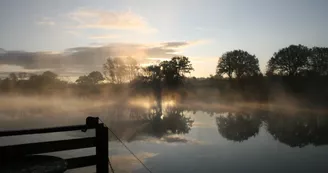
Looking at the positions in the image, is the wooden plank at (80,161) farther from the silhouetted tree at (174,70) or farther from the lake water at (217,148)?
the silhouetted tree at (174,70)

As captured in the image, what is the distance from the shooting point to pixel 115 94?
9181 centimetres

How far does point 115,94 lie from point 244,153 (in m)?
74.6

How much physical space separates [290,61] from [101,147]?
271ft

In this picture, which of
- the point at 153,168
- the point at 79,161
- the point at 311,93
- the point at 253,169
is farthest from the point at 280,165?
the point at 311,93

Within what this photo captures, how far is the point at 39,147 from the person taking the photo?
25.2 ft

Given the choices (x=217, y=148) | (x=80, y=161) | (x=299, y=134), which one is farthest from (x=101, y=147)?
(x=299, y=134)

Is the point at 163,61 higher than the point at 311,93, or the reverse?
the point at 163,61

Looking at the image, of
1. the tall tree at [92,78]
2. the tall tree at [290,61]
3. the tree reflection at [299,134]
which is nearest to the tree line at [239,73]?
the tall tree at [290,61]

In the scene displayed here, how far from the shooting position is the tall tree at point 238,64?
87.9 metres

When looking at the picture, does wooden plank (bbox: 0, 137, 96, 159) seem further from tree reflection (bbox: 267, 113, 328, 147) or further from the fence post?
tree reflection (bbox: 267, 113, 328, 147)

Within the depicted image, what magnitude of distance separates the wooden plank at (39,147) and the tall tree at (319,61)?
80.2 m

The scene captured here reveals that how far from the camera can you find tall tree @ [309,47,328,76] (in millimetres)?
78688

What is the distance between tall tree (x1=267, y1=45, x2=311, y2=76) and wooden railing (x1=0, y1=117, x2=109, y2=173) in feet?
261

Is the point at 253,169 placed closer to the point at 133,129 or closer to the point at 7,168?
the point at 7,168
